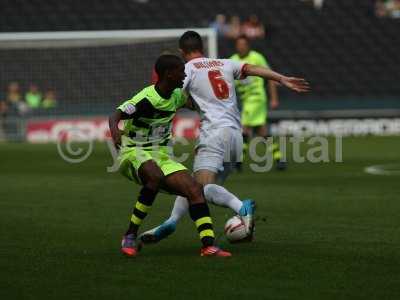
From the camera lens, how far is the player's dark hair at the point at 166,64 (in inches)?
333

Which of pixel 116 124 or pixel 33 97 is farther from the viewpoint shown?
pixel 33 97

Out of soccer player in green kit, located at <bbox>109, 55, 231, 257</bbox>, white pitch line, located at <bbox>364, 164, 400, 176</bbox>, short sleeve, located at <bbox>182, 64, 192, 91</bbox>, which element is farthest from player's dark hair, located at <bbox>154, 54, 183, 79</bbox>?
white pitch line, located at <bbox>364, 164, 400, 176</bbox>

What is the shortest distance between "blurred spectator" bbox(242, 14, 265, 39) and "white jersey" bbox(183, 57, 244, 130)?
82.9ft

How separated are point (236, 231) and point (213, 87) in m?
1.37

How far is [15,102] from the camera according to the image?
3173cm

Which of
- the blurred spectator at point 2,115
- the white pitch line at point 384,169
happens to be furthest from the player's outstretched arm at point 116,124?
the blurred spectator at point 2,115

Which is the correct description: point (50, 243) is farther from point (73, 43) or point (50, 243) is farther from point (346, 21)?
point (346, 21)

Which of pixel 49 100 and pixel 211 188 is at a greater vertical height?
pixel 49 100

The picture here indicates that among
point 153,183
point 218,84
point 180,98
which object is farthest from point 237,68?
point 153,183

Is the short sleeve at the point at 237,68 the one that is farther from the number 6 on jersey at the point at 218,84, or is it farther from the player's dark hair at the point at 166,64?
the player's dark hair at the point at 166,64

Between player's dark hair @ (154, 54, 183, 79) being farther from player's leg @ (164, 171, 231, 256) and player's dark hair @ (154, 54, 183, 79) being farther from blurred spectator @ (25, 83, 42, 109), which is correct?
blurred spectator @ (25, 83, 42, 109)

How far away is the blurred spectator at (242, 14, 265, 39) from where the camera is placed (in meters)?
34.6

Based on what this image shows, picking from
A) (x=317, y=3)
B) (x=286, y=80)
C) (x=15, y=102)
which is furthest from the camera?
(x=317, y=3)

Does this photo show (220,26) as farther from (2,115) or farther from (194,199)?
(194,199)
